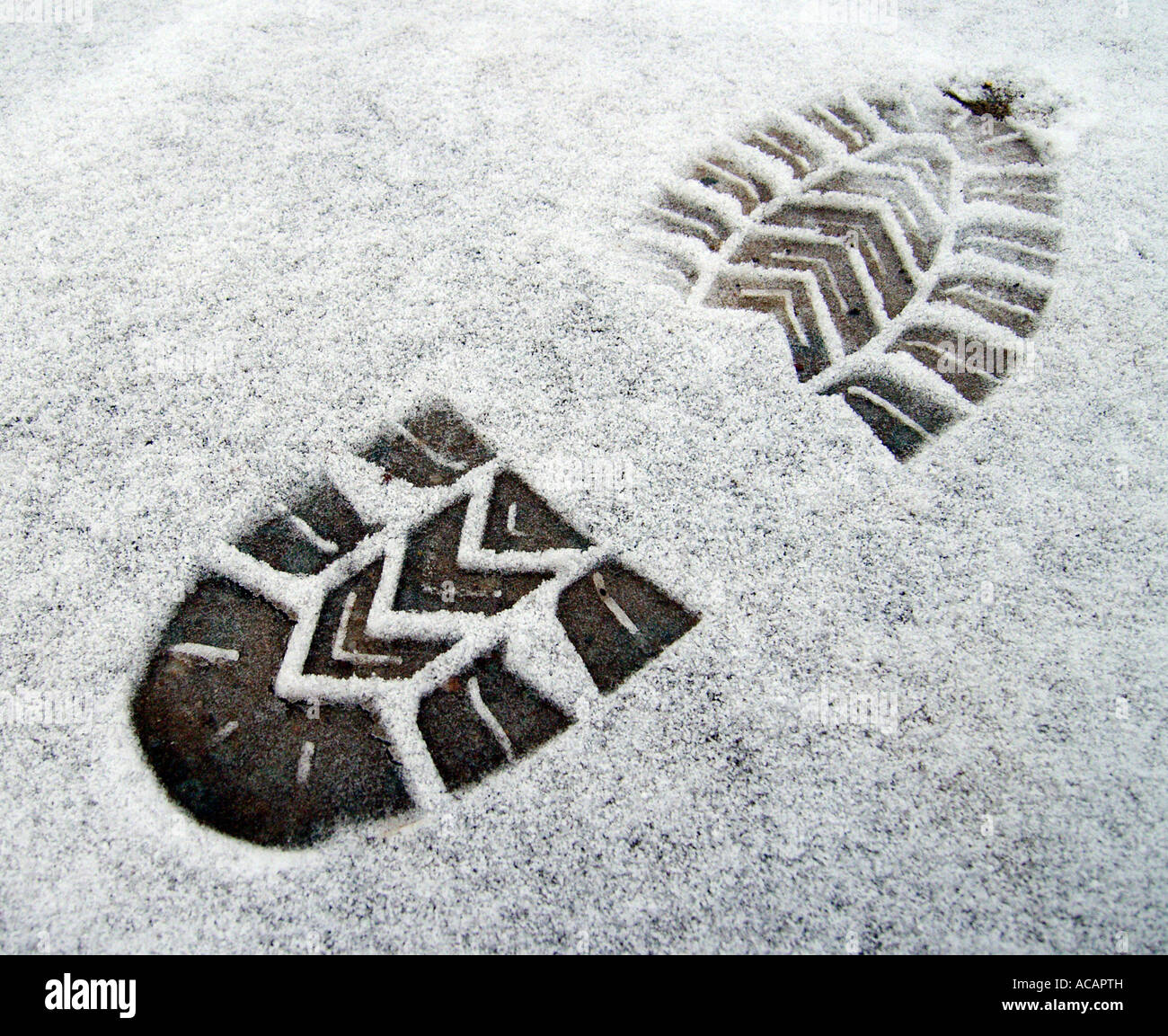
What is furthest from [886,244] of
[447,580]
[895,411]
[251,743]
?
[251,743]

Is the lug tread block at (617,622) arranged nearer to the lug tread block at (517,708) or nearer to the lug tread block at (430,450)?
the lug tread block at (517,708)

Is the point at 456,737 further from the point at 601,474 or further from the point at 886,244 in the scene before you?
the point at 886,244

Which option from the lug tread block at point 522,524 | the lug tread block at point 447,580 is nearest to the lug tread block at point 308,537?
the lug tread block at point 447,580

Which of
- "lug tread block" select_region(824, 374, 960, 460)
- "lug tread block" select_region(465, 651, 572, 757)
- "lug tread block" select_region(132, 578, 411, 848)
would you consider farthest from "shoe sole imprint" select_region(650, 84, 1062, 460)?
"lug tread block" select_region(132, 578, 411, 848)

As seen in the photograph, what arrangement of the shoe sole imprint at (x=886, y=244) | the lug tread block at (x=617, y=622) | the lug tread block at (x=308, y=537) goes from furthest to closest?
1. the shoe sole imprint at (x=886, y=244)
2. the lug tread block at (x=308, y=537)
3. the lug tread block at (x=617, y=622)

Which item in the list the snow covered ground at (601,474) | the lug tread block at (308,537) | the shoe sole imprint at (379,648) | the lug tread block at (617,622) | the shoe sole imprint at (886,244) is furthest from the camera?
the shoe sole imprint at (886,244)

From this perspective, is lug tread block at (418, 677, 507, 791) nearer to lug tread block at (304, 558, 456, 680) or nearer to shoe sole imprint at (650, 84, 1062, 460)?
lug tread block at (304, 558, 456, 680)

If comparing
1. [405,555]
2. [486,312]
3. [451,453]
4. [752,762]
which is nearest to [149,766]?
[405,555]
